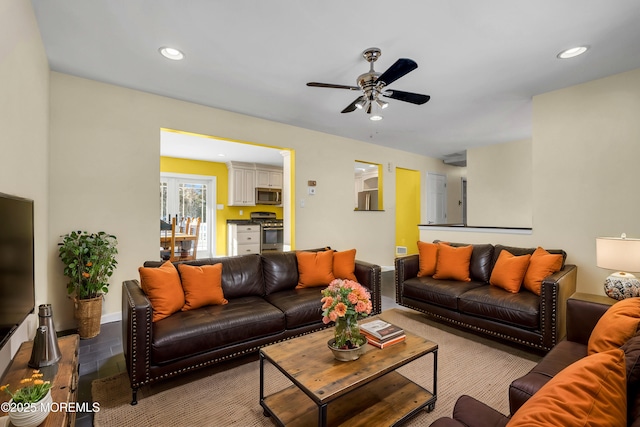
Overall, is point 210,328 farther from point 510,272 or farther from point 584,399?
point 510,272

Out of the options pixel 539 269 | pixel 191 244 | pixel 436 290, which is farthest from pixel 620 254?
pixel 191 244

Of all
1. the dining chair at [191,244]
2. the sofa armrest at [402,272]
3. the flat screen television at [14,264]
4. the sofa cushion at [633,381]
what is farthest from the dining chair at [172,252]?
the sofa cushion at [633,381]

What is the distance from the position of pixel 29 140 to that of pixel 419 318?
12.8 feet

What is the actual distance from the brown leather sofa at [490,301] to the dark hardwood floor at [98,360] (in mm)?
2821

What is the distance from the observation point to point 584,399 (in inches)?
29.5

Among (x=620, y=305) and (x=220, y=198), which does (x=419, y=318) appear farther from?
(x=220, y=198)

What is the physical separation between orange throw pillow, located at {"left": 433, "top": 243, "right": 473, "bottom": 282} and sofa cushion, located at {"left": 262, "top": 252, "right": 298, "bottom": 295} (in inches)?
65.3

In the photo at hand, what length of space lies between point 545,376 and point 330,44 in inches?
103

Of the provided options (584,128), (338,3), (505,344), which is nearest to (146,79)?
(338,3)

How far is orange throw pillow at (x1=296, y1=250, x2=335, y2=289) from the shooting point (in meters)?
Result: 3.13

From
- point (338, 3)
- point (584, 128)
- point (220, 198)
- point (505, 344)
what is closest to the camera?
point (338, 3)

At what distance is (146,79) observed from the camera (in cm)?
310

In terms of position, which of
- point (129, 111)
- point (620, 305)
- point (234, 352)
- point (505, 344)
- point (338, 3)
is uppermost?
point (338, 3)

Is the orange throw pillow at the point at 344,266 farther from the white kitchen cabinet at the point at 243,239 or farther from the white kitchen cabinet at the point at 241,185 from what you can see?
the white kitchen cabinet at the point at 241,185
